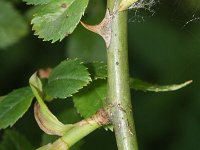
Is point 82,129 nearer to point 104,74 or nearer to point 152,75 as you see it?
point 104,74

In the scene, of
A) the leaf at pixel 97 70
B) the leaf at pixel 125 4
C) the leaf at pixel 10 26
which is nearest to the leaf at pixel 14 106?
the leaf at pixel 97 70

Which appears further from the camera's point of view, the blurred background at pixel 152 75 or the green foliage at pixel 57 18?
the blurred background at pixel 152 75

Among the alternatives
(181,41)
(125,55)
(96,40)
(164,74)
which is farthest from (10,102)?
(164,74)

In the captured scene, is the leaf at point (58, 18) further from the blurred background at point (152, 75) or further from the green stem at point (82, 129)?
the blurred background at point (152, 75)

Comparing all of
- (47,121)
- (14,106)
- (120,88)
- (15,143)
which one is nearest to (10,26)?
(15,143)

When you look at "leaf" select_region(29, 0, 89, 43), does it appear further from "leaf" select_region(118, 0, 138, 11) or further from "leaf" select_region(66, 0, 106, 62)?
"leaf" select_region(66, 0, 106, 62)

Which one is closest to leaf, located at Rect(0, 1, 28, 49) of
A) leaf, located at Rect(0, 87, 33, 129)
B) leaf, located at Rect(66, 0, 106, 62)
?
leaf, located at Rect(66, 0, 106, 62)

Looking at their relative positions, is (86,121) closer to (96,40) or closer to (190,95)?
(96,40)
